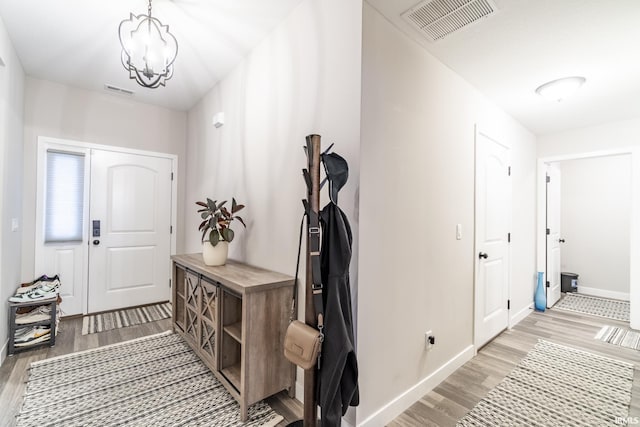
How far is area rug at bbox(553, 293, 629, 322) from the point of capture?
12.7 feet

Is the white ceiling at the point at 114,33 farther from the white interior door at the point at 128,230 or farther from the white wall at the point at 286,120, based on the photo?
the white interior door at the point at 128,230

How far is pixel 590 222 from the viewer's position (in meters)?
4.84

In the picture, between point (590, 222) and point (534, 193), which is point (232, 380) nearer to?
point (534, 193)

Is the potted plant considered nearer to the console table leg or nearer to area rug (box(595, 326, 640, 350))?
the console table leg

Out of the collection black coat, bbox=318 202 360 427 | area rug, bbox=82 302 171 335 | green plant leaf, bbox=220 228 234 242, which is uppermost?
green plant leaf, bbox=220 228 234 242

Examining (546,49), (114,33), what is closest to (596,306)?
(546,49)


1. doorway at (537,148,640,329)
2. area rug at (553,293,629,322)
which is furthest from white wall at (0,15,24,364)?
area rug at (553,293,629,322)

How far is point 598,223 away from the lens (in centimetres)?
476

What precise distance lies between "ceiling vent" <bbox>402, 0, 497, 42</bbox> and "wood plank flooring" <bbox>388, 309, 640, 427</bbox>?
2.53m

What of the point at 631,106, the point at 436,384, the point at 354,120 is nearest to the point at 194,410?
the point at 436,384

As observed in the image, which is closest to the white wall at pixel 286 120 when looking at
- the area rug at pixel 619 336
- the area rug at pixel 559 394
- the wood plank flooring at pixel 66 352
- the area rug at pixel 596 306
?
the wood plank flooring at pixel 66 352

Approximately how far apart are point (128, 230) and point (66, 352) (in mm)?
1639

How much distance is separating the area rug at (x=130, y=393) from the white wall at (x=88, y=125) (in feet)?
5.83

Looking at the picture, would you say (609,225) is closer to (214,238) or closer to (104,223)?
(214,238)
